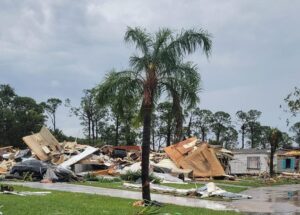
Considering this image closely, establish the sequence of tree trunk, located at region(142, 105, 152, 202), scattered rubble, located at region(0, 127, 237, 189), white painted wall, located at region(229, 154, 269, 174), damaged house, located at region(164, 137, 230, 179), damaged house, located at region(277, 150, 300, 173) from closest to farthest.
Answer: tree trunk, located at region(142, 105, 152, 202) → scattered rubble, located at region(0, 127, 237, 189) → damaged house, located at region(164, 137, 230, 179) → white painted wall, located at region(229, 154, 269, 174) → damaged house, located at region(277, 150, 300, 173)

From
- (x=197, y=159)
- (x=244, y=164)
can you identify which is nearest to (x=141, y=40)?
(x=197, y=159)

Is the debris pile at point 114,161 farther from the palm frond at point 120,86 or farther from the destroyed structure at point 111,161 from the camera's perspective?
the palm frond at point 120,86

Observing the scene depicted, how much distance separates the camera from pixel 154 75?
17656mm

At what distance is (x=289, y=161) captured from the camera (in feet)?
216

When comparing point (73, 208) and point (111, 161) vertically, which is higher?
point (111, 161)

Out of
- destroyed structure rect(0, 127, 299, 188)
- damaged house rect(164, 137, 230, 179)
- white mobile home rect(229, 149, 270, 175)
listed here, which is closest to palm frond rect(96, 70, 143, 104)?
destroyed structure rect(0, 127, 299, 188)

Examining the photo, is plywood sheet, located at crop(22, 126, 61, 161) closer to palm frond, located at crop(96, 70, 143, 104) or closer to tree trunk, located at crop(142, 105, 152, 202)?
palm frond, located at crop(96, 70, 143, 104)

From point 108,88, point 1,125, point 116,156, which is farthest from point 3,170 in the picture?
point 1,125

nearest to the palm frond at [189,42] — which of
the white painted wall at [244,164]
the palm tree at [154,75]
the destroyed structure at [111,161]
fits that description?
the palm tree at [154,75]

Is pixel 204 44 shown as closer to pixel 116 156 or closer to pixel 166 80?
pixel 166 80

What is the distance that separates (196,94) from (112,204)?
188 inches

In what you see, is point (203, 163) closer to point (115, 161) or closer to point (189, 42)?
point (115, 161)

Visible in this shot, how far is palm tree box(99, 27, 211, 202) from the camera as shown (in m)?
17.7

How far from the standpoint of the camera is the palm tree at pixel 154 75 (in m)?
17.7
